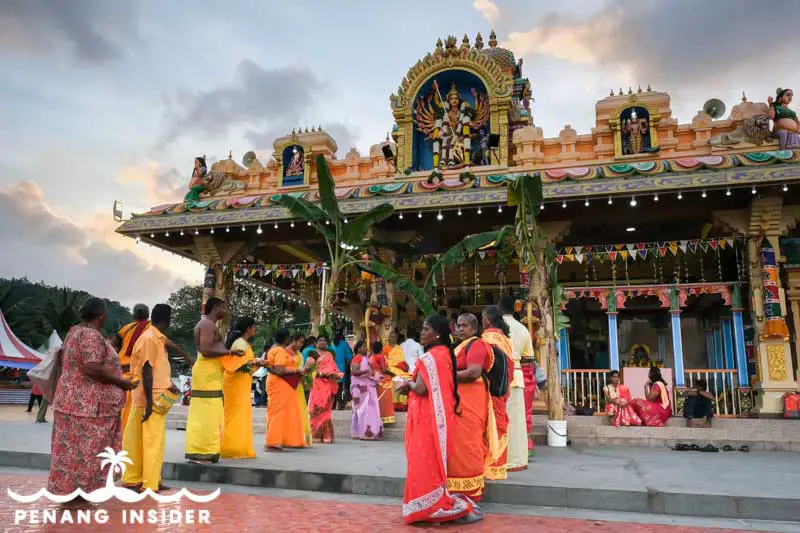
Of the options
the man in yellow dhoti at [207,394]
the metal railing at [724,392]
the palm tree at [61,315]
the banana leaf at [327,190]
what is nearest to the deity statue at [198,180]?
the banana leaf at [327,190]

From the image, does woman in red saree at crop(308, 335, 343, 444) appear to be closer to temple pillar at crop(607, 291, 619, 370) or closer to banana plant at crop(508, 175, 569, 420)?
banana plant at crop(508, 175, 569, 420)

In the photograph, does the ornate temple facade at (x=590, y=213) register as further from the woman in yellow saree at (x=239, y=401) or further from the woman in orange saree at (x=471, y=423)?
the woman in orange saree at (x=471, y=423)

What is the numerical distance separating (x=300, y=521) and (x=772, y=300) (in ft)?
31.1

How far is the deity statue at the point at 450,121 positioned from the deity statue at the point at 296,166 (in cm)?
302

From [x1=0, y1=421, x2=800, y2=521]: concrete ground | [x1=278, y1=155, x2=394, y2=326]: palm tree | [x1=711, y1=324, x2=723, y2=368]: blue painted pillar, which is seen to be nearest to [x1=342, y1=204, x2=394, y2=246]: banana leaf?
[x1=278, y1=155, x2=394, y2=326]: palm tree

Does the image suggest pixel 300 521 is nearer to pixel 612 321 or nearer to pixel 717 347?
pixel 612 321

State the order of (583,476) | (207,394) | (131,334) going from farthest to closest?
1. (207,394)
2. (583,476)
3. (131,334)

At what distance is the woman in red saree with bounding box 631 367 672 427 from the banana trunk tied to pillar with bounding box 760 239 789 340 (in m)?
2.54

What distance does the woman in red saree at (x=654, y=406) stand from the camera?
862cm

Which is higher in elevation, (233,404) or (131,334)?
(131,334)

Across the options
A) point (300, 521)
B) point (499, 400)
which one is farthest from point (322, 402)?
point (300, 521)

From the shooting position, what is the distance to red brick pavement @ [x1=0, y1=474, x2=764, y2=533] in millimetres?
3471

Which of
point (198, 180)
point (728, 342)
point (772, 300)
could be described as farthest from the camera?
point (198, 180)

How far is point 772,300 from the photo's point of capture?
9.90m
